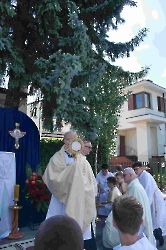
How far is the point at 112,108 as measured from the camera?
10156 millimetres

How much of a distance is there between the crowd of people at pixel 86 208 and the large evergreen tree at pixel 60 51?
7.62 feet

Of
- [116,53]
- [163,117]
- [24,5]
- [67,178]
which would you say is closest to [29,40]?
[24,5]

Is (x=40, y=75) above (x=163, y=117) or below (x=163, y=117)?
below

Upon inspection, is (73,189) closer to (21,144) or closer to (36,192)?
(36,192)

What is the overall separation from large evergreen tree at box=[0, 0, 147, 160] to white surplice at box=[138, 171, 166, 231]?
7.87 ft

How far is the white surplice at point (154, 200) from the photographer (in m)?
5.18

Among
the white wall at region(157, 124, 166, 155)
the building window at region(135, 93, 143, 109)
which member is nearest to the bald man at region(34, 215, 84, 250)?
the building window at region(135, 93, 143, 109)

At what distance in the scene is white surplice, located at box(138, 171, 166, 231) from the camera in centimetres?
518

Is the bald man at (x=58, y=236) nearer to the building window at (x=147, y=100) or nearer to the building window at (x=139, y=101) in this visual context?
the building window at (x=139, y=101)

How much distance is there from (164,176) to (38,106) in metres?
9.29

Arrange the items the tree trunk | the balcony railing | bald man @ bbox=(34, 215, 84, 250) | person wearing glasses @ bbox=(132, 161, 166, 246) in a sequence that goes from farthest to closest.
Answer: the balcony railing < the tree trunk < person wearing glasses @ bbox=(132, 161, 166, 246) < bald man @ bbox=(34, 215, 84, 250)

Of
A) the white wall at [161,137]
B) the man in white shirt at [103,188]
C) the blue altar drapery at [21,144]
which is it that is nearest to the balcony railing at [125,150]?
the white wall at [161,137]

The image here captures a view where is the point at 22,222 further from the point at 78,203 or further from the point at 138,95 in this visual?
the point at 138,95

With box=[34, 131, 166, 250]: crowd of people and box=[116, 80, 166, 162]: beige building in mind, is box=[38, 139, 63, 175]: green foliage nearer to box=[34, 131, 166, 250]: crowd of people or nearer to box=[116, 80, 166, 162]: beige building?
box=[34, 131, 166, 250]: crowd of people
